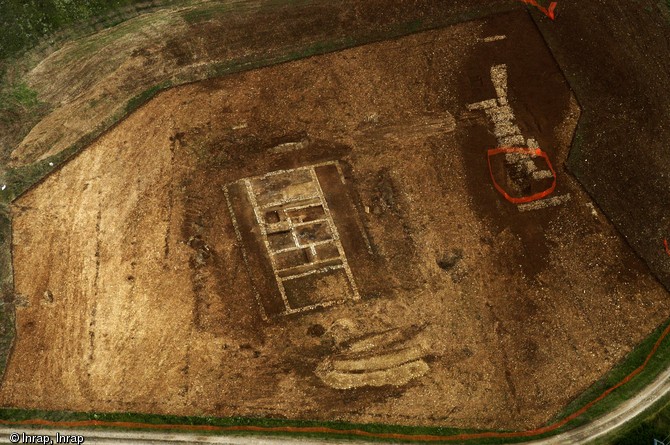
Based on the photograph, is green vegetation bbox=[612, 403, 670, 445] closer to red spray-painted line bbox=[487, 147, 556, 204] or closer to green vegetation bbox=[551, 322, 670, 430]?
green vegetation bbox=[551, 322, 670, 430]

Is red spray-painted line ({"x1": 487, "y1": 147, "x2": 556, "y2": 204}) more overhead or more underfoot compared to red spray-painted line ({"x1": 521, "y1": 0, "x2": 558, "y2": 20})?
more underfoot

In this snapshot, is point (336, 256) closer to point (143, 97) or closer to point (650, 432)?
point (143, 97)

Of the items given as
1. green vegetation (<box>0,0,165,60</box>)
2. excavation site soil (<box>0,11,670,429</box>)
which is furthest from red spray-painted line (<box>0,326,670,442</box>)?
green vegetation (<box>0,0,165,60</box>)

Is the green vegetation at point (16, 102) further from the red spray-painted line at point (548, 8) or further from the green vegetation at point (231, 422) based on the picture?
the red spray-painted line at point (548, 8)

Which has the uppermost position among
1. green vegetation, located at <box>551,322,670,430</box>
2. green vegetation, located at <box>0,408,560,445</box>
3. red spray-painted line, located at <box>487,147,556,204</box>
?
red spray-painted line, located at <box>487,147,556,204</box>

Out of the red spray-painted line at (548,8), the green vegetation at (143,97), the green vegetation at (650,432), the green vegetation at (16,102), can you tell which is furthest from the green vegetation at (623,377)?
the green vegetation at (16,102)

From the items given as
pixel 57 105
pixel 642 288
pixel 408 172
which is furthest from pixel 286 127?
pixel 642 288

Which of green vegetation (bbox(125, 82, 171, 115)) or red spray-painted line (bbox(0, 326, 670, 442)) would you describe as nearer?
red spray-painted line (bbox(0, 326, 670, 442))

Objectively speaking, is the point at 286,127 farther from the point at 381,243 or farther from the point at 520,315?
the point at 520,315

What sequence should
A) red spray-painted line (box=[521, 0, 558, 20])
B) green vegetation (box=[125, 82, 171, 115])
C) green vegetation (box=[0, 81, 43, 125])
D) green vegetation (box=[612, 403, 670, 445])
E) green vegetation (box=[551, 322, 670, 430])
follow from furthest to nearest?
1. red spray-painted line (box=[521, 0, 558, 20])
2. green vegetation (box=[125, 82, 171, 115])
3. green vegetation (box=[0, 81, 43, 125])
4. green vegetation (box=[551, 322, 670, 430])
5. green vegetation (box=[612, 403, 670, 445])

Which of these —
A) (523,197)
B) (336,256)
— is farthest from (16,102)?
(523,197)
